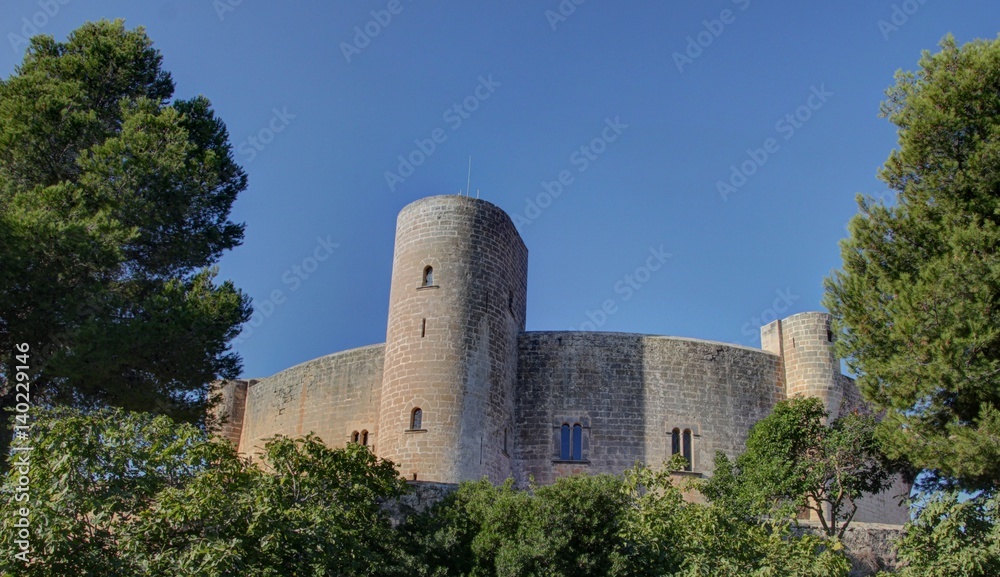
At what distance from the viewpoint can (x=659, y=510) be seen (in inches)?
682

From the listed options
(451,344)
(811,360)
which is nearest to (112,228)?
(451,344)

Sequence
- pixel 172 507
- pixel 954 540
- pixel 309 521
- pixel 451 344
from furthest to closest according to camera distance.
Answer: pixel 451 344, pixel 954 540, pixel 309 521, pixel 172 507

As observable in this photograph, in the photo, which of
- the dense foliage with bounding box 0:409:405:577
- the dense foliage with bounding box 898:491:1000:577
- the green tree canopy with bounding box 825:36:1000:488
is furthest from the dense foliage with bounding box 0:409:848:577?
the green tree canopy with bounding box 825:36:1000:488

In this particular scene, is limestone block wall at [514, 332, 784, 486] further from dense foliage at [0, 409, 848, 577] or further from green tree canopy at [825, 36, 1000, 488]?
green tree canopy at [825, 36, 1000, 488]

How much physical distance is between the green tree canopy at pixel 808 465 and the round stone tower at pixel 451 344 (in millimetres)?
5499

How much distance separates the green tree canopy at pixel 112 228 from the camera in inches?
757

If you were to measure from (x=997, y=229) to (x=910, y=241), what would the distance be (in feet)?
5.27

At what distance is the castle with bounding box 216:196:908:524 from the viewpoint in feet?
77.6

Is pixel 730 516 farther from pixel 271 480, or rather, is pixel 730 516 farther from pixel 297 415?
pixel 297 415

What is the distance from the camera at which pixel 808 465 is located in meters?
22.7

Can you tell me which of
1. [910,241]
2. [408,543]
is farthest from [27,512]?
[910,241]

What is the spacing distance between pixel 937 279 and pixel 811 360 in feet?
30.0

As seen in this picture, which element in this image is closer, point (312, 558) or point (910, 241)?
point (312, 558)

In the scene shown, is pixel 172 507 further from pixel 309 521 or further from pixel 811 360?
pixel 811 360
